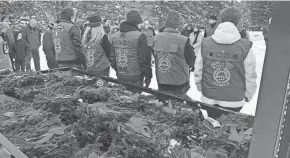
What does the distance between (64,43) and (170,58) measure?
2.21m

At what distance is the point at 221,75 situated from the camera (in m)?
2.67

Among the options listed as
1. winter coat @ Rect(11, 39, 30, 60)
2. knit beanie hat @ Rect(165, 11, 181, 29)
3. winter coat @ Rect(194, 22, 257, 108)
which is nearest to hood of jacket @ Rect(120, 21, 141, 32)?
knit beanie hat @ Rect(165, 11, 181, 29)

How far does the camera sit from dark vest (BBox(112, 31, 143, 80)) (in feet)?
11.8

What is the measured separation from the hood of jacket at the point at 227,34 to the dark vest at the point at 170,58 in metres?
0.78

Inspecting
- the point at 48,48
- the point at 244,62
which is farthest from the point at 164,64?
the point at 48,48

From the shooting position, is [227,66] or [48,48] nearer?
[227,66]

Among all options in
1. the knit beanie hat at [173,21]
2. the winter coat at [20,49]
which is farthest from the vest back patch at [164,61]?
the winter coat at [20,49]

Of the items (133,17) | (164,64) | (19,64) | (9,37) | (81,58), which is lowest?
(19,64)

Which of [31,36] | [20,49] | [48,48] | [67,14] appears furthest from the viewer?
[31,36]

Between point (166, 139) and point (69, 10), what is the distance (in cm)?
364

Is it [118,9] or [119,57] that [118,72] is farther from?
[118,9]

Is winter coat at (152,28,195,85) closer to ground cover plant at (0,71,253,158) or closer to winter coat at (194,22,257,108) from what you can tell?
winter coat at (194,22,257,108)

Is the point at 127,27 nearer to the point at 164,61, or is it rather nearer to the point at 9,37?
the point at 164,61

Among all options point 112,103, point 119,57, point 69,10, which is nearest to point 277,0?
point 112,103
